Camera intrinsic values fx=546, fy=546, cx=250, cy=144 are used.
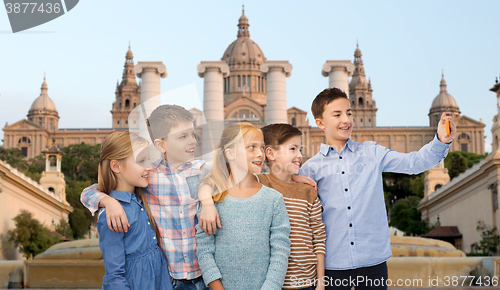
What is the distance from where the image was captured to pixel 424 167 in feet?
12.6

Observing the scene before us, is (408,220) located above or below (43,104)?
below

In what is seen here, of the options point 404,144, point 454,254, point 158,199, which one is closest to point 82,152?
point 404,144

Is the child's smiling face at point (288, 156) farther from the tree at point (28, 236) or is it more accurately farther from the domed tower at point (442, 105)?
the domed tower at point (442, 105)

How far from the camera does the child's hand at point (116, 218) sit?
3.29 metres

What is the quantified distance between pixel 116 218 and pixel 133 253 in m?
0.29

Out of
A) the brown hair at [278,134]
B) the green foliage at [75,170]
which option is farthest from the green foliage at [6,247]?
the brown hair at [278,134]

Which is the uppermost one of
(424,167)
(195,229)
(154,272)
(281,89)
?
(281,89)

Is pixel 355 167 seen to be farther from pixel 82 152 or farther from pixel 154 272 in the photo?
pixel 82 152

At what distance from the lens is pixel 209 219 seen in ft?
10.9

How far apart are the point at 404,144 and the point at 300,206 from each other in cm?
8998

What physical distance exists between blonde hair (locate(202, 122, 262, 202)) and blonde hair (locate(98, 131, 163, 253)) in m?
0.47

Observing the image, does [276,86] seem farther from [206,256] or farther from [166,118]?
[206,256]

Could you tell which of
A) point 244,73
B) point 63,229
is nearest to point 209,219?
point 63,229

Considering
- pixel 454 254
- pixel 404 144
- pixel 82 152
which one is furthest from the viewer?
pixel 404 144
